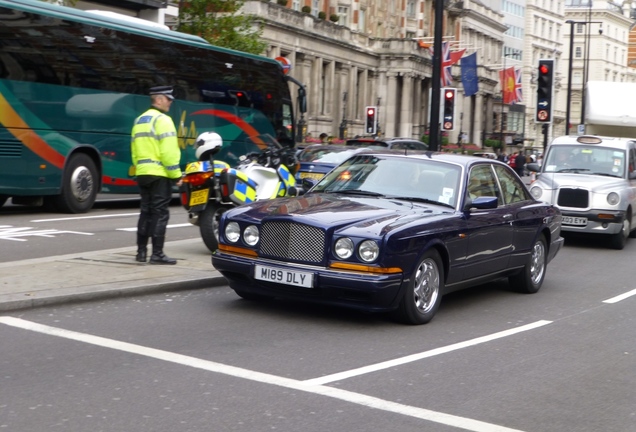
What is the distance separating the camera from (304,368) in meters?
6.98

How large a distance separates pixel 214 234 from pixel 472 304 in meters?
3.62

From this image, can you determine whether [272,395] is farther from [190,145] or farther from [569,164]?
[190,145]

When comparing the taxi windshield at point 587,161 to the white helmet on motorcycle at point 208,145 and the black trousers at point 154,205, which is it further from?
the black trousers at point 154,205

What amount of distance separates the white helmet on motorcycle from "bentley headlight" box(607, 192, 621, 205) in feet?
25.6

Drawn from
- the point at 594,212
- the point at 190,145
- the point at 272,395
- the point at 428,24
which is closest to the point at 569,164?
the point at 594,212

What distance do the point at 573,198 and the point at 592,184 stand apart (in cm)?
43

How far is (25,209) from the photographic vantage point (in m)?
20.0

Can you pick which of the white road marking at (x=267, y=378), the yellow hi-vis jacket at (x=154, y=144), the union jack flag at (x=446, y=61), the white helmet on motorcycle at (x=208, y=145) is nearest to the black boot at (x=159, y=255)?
the yellow hi-vis jacket at (x=154, y=144)

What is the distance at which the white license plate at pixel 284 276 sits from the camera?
8469 millimetres

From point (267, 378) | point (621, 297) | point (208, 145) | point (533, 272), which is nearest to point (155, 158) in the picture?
point (208, 145)

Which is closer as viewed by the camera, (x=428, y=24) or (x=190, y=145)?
(x=190, y=145)

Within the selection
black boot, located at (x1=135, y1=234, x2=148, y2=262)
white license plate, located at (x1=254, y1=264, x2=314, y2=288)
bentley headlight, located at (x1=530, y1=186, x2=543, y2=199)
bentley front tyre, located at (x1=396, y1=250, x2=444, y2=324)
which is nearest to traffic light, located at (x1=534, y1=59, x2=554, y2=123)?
bentley headlight, located at (x1=530, y1=186, x2=543, y2=199)

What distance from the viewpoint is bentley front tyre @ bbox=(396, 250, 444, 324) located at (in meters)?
8.72

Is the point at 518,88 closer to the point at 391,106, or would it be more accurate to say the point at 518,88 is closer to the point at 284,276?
the point at 391,106
